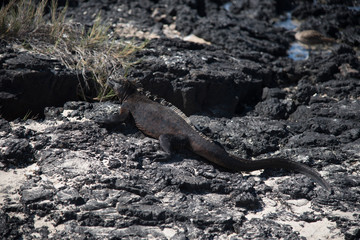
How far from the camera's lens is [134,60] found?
20.4 ft

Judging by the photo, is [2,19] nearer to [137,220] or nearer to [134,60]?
[134,60]

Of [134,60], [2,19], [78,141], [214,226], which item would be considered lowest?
[214,226]

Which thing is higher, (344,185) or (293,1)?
(293,1)

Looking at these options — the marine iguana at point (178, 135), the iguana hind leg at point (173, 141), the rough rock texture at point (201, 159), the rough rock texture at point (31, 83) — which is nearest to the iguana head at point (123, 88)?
the marine iguana at point (178, 135)

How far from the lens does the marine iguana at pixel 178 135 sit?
475cm

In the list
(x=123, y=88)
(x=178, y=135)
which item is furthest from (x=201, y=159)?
(x=123, y=88)

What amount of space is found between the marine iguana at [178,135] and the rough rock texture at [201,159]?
12cm

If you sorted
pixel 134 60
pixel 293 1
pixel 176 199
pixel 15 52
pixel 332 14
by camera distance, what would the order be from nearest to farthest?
1. pixel 176 199
2. pixel 15 52
3. pixel 134 60
4. pixel 332 14
5. pixel 293 1

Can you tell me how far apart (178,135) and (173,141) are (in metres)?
0.11

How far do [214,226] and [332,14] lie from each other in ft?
22.4

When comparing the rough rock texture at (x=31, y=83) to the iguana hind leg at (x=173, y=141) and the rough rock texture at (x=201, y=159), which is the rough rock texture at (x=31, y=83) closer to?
the rough rock texture at (x=201, y=159)

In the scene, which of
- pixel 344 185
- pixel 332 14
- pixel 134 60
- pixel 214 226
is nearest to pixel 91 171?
pixel 214 226

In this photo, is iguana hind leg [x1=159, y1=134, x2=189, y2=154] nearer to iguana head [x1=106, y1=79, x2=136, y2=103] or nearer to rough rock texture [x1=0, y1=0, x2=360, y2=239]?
rough rock texture [x1=0, y1=0, x2=360, y2=239]

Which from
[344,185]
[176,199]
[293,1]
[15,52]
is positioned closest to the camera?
[176,199]
